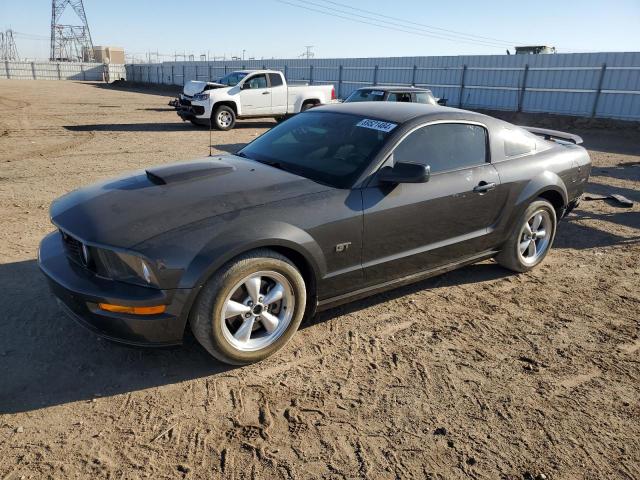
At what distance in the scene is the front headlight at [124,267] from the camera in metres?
2.77

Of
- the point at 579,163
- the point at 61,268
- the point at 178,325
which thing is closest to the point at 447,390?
the point at 178,325

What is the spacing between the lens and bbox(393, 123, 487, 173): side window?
12.5 feet

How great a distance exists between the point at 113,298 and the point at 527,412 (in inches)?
96.6

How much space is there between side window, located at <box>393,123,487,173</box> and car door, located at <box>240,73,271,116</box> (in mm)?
12416

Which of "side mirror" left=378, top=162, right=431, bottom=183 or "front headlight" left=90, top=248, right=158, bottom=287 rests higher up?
"side mirror" left=378, top=162, right=431, bottom=183

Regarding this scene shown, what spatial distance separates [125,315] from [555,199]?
13.7 feet

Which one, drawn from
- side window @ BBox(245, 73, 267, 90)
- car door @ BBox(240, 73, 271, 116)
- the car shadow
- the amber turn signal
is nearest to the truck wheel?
the car shadow

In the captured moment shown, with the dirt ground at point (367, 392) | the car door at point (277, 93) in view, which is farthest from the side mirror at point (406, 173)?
the car door at point (277, 93)

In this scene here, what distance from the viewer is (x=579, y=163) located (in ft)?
16.7

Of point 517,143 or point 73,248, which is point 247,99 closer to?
point 517,143

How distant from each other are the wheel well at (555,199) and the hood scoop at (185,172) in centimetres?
306

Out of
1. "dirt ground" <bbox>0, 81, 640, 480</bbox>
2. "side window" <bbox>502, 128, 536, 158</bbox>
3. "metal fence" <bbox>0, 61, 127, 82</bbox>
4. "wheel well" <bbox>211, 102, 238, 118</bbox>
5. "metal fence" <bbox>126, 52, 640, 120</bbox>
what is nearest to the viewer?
"dirt ground" <bbox>0, 81, 640, 480</bbox>

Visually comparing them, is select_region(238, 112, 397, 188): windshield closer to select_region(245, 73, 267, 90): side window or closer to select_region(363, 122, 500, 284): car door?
select_region(363, 122, 500, 284): car door

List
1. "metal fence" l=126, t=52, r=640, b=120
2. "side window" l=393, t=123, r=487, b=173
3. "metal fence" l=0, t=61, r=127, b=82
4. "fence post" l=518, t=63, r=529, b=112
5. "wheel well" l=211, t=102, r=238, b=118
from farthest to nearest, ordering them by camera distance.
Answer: "metal fence" l=0, t=61, r=127, b=82 < "fence post" l=518, t=63, r=529, b=112 < "metal fence" l=126, t=52, r=640, b=120 < "wheel well" l=211, t=102, r=238, b=118 < "side window" l=393, t=123, r=487, b=173
